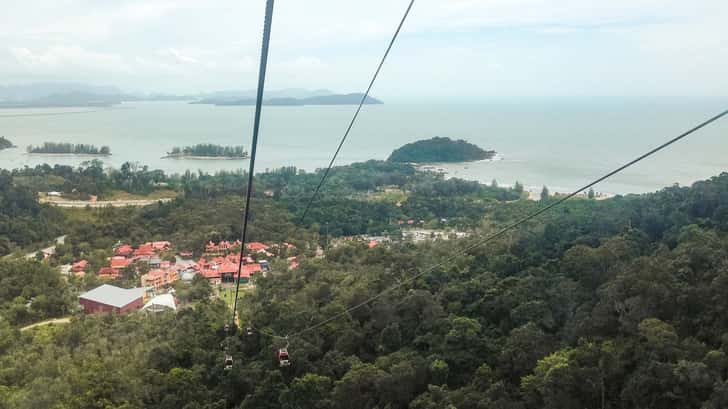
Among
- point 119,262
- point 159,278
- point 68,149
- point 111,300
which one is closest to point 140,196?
point 119,262

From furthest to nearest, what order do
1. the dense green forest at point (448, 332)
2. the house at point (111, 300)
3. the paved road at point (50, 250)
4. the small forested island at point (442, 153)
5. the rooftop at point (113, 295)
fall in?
the small forested island at point (442, 153)
the paved road at point (50, 250)
the rooftop at point (113, 295)
the house at point (111, 300)
the dense green forest at point (448, 332)

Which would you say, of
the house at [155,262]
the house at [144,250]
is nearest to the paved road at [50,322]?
the house at [155,262]

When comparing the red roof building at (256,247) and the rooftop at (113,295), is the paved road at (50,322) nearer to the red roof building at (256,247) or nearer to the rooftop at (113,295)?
the rooftop at (113,295)

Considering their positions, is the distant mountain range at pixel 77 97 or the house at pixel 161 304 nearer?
the house at pixel 161 304

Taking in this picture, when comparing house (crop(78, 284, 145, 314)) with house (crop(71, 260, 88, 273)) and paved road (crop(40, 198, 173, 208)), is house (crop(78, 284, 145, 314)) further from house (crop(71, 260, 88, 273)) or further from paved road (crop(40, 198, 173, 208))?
paved road (crop(40, 198, 173, 208))

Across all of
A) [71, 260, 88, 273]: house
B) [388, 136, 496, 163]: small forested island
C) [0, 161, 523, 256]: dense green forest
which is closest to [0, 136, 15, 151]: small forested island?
[0, 161, 523, 256]: dense green forest
